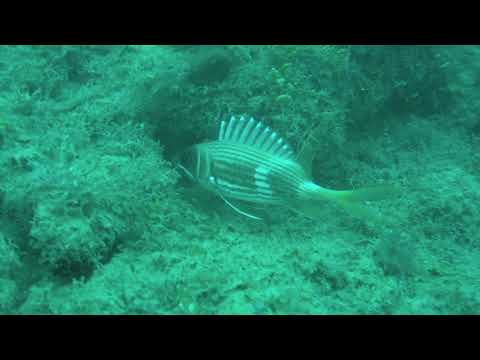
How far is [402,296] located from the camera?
2736 millimetres

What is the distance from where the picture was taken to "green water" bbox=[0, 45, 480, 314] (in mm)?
2412

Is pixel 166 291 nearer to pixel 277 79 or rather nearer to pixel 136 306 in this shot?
pixel 136 306

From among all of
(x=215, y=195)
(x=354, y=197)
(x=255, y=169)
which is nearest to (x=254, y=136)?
(x=255, y=169)

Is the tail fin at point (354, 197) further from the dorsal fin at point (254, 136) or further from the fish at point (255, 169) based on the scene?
the dorsal fin at point (254, 136)

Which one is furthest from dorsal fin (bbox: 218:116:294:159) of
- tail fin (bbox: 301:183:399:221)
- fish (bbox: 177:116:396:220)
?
tail fin (bbox: 301:183:399:221)

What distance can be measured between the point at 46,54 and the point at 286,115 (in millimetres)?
3521

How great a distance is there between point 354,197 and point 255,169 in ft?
Answer: 3.17

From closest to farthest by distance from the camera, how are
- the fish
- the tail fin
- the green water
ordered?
the green water, the tail fin, the fish

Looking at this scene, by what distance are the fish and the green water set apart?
11.2 inches

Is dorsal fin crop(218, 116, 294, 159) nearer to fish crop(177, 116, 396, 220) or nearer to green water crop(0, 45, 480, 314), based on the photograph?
fish crop(177, 116, 396, 220)

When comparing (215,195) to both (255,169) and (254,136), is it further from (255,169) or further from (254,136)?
(254,136)

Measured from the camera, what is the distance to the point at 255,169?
322 centimetres

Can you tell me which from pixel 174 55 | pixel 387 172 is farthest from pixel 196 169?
pixel 387 172

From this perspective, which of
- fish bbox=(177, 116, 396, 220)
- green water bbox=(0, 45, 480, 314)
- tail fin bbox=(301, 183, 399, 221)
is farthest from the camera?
fish bbox=(177, 116, 396, 220)
